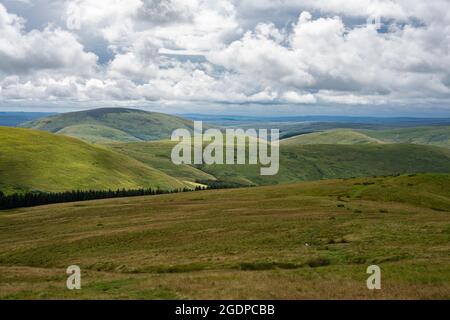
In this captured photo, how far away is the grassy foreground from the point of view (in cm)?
2909

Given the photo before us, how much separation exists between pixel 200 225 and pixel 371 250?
31595mm

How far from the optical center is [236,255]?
145 feet

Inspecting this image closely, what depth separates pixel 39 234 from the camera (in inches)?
3039

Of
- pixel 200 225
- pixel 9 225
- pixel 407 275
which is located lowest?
pixel 9 225

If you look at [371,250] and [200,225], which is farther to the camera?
[200,225]

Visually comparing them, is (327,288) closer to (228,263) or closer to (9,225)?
(228,263)

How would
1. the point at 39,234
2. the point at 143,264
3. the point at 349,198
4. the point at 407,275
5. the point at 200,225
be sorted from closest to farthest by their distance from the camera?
the point at 407,275 → the point at 143,264 → the point at 200,225 → the point at 39,234 → the point at 349,198

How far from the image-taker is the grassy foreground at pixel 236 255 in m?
29.1

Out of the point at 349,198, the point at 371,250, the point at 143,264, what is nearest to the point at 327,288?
the point at 371,250
